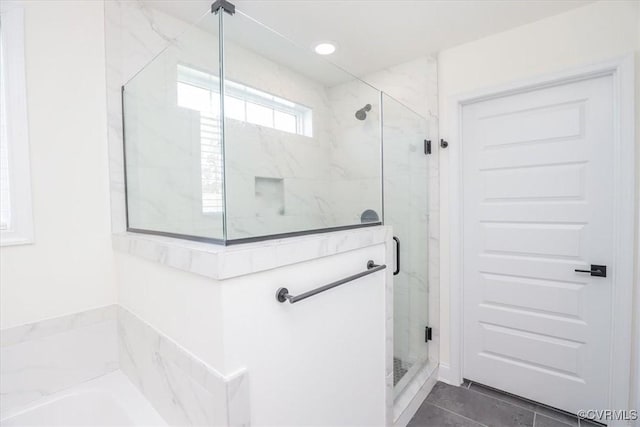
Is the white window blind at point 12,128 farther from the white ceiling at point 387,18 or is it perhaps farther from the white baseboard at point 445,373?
the white baseboard at point 445,373

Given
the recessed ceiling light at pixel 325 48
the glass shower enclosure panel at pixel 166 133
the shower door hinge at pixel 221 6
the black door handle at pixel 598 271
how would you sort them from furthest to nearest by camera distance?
the recessed ceiling light at pixel 325 48 < the black door handle at pixel 598 271 < the glass shower enclosure panel at pixel 166 133 < the shower door hinge at pixel 221 6

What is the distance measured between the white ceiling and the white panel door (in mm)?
465

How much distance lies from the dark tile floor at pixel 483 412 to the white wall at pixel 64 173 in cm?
203

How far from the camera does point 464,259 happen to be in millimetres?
2229

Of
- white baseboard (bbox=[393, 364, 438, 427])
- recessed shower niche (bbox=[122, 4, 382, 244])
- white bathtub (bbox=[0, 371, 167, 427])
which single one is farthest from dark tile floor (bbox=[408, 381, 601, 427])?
white bathtub (bbox=[0, 371, 167, 427])

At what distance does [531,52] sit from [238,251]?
2206mm

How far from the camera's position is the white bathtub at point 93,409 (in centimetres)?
122

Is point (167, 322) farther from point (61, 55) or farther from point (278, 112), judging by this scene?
point (278, 112)

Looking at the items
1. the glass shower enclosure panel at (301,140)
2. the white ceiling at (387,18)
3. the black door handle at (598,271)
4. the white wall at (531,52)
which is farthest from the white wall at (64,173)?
the black door handle at (598,271)

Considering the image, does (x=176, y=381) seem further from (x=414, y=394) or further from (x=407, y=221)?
(x=407, y=221)

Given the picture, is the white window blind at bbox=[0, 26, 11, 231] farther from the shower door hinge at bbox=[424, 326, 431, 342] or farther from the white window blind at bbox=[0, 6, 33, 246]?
the shower door hinge at bbox=[424, 326, 431, 342]

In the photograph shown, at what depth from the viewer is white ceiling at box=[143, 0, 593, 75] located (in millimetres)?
1671

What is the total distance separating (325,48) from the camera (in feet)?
7.06

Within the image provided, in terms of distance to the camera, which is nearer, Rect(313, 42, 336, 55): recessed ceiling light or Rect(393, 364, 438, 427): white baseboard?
Rect(393, 364, 438, 427): white baseboard
